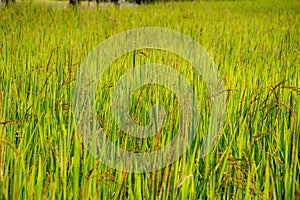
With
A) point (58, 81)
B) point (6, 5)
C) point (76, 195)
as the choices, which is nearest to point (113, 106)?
point (58, 81)

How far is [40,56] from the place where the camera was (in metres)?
2.57

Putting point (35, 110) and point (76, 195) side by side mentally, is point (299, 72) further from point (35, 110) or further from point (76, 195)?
point (76, 195)

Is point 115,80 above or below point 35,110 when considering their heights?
above

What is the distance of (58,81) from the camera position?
6.13 ft

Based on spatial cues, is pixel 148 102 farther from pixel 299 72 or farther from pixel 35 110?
pixel 299 72

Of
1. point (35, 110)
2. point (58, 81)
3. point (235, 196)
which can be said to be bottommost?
point (235, 196)

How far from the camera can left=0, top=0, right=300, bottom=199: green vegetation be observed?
99 centimetres

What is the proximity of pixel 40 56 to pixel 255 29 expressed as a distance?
2705 mm

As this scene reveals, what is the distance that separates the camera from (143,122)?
1.47 meters

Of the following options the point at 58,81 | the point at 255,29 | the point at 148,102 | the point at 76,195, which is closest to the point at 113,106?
the point at 148,102

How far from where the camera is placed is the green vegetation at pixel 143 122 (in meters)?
0.99

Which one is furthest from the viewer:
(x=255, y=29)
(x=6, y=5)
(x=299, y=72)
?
(x=6, y=5)

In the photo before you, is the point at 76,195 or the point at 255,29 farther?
the point at 255,29

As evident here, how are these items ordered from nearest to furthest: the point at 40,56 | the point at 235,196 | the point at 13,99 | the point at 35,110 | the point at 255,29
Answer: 1. the point at 235,196
2. the point at 35,110
3. the point at 13,99
4. the point at 40,56
5. the point at 255,29
